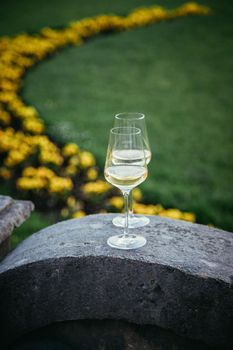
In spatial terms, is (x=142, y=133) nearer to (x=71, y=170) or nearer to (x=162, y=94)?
(x=71, y=170)

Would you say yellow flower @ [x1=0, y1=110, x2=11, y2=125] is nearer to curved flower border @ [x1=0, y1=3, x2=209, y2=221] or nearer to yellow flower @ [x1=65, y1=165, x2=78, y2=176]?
curved flower border @ [x1=0, y1=3, x2=209, y2=221]

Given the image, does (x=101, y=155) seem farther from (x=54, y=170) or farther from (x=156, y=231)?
(x=156, y=231)

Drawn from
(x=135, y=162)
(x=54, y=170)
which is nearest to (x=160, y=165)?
(x=54, y=170)

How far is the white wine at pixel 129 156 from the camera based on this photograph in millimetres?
2389

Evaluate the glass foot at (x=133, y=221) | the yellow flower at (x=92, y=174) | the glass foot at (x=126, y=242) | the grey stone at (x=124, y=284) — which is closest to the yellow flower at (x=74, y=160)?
the yellow flower at (x=92, y=174)

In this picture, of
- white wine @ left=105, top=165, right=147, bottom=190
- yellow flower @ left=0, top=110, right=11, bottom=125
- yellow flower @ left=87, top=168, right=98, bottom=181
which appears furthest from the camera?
yellow flower @ left=0, top=110, right=11, bottom=125

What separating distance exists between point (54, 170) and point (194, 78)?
461cm

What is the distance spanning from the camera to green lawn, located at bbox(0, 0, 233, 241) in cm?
567

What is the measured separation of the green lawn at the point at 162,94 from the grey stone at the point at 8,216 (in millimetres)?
2423

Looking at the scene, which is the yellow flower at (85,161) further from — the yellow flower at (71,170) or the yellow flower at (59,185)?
the yellow flower at (59,185)

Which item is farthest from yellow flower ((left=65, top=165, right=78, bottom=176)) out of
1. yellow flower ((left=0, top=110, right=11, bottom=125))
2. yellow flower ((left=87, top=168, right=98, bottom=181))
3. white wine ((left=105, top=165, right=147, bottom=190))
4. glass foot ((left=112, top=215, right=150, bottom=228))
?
white wine ((left=105, top=165, right=147, bottom=190))

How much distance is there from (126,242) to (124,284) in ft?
0.66

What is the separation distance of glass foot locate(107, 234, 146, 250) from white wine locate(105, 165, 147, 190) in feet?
0.94

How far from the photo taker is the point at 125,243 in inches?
95.9
